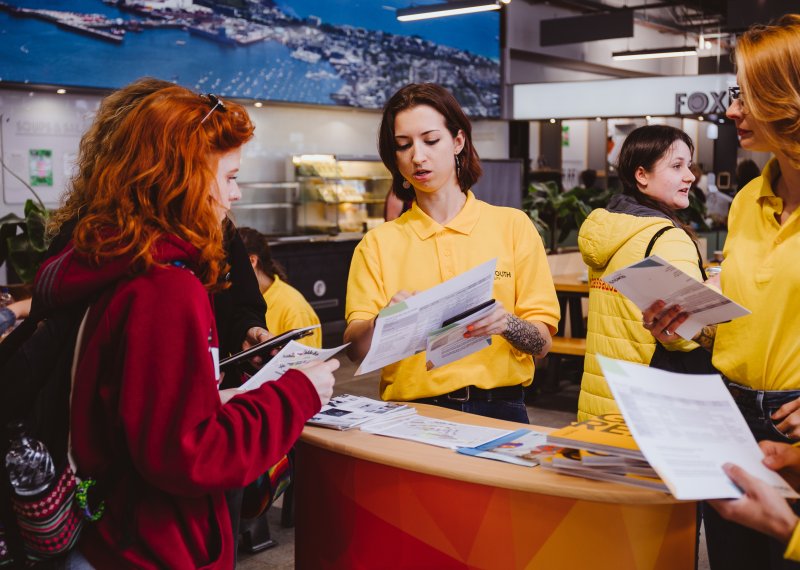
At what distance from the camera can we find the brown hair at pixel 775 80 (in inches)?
64.4

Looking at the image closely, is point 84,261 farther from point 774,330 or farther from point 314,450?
point 774,330

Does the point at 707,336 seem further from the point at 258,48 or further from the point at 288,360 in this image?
the point at 258,48

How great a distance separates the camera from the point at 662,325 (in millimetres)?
1936

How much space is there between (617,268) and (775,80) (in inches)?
60.4

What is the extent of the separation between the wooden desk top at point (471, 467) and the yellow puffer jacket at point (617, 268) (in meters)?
0.99

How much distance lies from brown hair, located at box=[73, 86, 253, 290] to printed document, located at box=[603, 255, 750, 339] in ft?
2.85

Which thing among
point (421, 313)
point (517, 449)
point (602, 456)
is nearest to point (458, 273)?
point (421, 313)

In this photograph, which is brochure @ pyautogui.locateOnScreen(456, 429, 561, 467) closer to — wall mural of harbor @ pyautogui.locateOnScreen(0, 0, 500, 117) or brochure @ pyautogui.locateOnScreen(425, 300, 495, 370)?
brochure @ pyautogui.locateOnScreen(425, 300, 495, 370)

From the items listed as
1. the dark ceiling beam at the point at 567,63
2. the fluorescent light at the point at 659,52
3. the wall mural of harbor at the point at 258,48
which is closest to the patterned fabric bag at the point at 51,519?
the wall mural of harbor at the point at 258,48

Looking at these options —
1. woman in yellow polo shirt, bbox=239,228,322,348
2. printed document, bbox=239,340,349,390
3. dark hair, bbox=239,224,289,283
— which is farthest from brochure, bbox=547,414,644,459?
dark hair, bbox=239,224,289,283

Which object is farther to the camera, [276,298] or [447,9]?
[447,9]

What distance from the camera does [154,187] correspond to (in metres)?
1.48

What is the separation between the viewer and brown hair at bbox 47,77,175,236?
168cm

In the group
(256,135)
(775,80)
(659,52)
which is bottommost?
(775,80)
